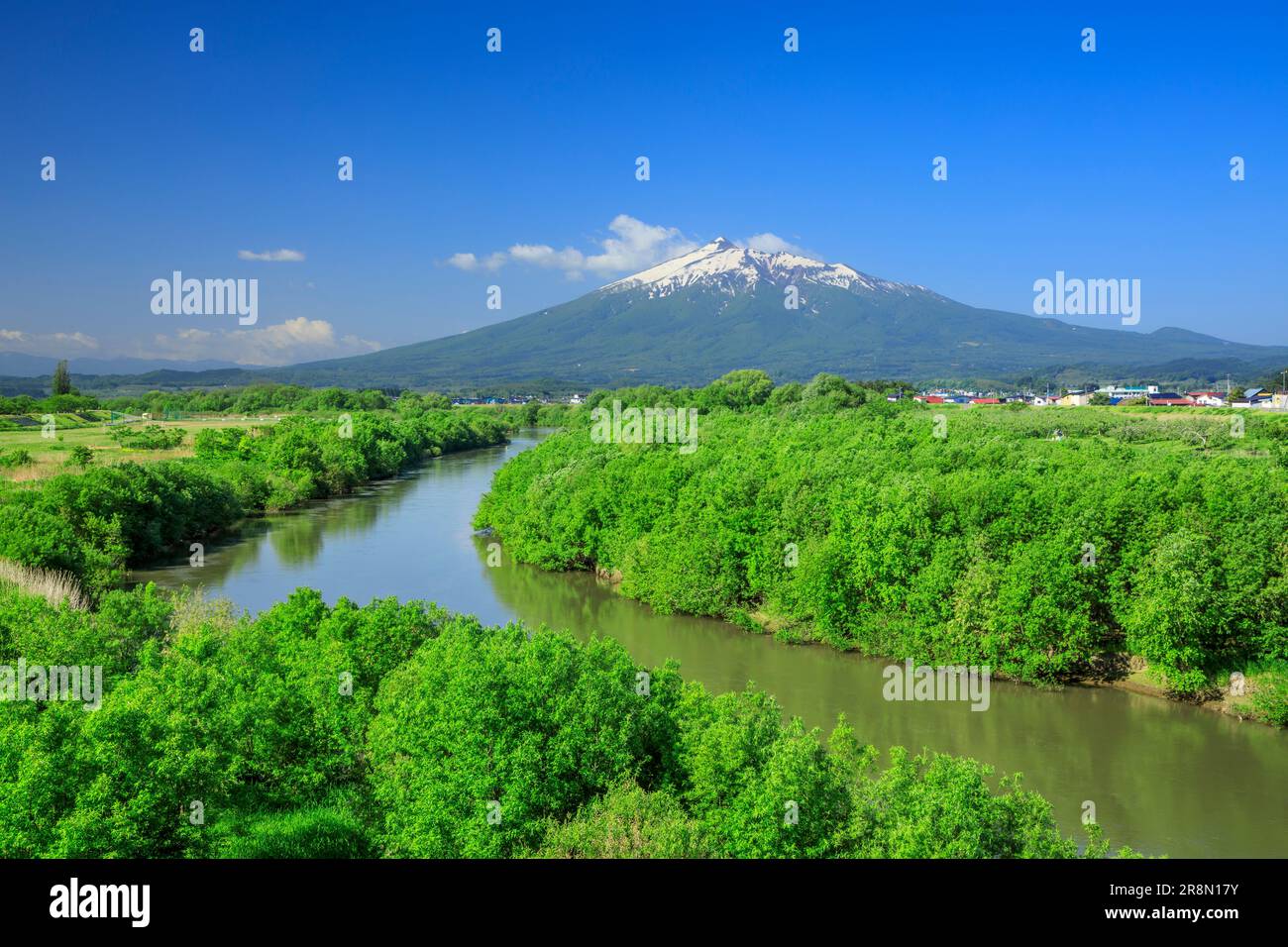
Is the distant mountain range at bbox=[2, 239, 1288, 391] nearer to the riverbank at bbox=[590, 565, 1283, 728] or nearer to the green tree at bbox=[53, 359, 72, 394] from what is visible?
the green tree at bbox=[53, 359, 72, 394]

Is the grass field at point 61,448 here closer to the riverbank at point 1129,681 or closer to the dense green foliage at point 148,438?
the dense green foliage at point 148,438

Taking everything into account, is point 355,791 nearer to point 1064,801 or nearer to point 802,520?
point 1064,801

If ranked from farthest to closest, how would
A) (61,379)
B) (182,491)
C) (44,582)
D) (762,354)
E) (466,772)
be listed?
(762,354) → (61,379) → (182,491) → (44,582) → (466,772)

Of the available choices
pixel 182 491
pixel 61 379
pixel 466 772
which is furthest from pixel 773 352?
pixel 466 772

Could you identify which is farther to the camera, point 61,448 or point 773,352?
point 773,352

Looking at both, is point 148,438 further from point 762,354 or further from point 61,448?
point 762,354

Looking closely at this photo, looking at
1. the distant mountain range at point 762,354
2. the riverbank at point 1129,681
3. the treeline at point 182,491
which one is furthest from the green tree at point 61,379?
the distant mountain range at point 762,354

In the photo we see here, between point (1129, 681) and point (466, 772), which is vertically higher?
point (466, 772)
